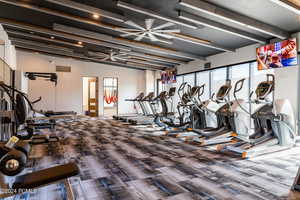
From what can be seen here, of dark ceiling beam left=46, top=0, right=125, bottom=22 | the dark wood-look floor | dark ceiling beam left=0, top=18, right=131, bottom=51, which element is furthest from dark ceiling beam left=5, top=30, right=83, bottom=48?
the dark wood-look floor

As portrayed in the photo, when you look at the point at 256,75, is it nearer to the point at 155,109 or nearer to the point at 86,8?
the point at 155,109

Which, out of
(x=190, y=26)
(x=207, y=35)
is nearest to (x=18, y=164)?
(x=190, y=26)

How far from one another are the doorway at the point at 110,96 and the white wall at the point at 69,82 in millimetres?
279

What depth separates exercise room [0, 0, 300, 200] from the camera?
2279 millimetres

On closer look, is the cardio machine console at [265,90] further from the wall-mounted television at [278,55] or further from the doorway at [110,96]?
the doorway at [110,96]

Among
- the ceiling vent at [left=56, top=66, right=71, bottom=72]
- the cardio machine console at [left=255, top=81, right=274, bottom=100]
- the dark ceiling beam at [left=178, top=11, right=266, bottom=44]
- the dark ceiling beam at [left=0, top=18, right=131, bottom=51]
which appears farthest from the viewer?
the ceiling vent at [left=56, top=66, right=71, bottom=72]

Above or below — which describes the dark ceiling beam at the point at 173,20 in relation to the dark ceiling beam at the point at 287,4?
above

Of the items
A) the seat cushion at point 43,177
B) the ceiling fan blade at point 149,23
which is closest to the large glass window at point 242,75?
the ceiling fan blade at point 149,23

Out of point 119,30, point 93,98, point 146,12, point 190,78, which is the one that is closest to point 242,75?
point 190,78

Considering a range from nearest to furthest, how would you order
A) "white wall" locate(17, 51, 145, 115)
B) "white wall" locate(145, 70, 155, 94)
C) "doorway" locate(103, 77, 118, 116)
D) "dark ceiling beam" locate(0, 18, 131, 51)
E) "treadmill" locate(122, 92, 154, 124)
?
"dark ceiling beam" locate(0, 18, 131, 51) < "treadmill" locate(122, 92, 154, 124) < "white wall" locate(17, 51, 145, 115) < "doorway" locate(103, 77, 118, 116) < "white wall" locate(145, 70, 155, 94)

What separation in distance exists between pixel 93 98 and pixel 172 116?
24.3 feet

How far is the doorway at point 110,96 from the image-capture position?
12.8 m

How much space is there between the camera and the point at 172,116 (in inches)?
283

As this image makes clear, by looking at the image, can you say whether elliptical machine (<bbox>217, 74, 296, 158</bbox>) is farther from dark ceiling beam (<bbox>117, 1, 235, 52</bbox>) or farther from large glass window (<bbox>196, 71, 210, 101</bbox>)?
large glass window (<bbox>196, 71, 210, 101</bbox>)
